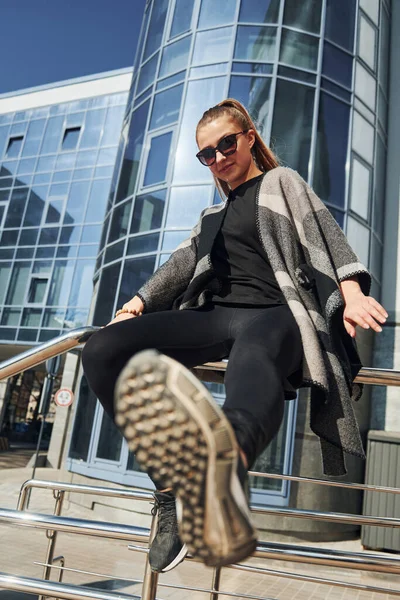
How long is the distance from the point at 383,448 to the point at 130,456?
4.78m

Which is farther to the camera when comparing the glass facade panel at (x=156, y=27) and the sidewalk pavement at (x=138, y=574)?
the glass facade panel at (x=156, y=27)

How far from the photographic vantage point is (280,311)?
5.70 feet

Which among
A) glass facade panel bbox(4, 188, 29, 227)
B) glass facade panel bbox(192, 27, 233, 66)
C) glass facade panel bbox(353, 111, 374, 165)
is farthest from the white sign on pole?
glass facade panel bbox(4, 188, 29, 227)

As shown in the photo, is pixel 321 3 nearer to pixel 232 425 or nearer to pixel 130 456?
pixel 130 456

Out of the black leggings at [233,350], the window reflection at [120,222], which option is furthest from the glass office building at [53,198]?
the black leggings at [233,350]

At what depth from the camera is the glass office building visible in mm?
20453

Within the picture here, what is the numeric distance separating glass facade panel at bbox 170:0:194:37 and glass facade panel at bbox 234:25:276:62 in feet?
4.66

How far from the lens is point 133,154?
11.6m

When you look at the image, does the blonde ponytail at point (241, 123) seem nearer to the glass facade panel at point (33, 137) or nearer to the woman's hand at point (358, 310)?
the woman's hand at point (358, 310)

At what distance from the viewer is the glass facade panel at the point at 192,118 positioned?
10.2 metres

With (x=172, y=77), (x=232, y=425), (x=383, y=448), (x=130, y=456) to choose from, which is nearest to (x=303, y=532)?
(x=383, y=448)

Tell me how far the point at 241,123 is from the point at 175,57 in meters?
10.3

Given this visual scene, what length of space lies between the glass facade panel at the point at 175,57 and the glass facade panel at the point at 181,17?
12.8 inches

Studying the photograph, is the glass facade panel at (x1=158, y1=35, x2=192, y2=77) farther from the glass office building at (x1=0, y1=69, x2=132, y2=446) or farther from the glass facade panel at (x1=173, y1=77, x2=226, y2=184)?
the glass office building at (x1=0, y1=69, x2=132, y2=446)
